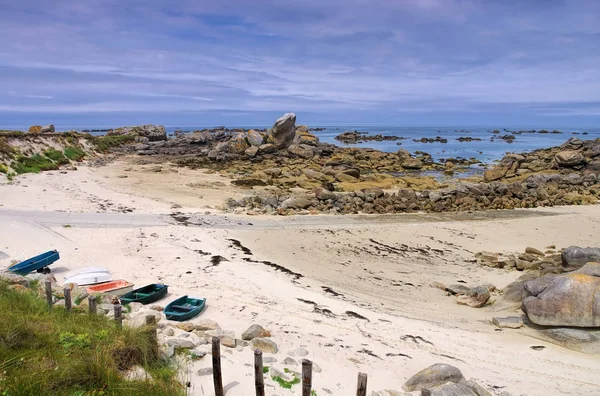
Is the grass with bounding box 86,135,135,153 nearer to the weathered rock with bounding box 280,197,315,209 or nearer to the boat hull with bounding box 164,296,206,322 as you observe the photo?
the weathered rock with bounding box 280,197,315,209

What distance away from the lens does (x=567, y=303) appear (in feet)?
28.5

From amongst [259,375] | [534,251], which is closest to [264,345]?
[259,375]

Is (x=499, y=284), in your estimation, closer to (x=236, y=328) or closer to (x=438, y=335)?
(x=438, y=335)

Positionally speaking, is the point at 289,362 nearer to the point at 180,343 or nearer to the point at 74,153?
the point at 180,343

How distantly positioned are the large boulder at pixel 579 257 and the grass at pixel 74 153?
1491 inches

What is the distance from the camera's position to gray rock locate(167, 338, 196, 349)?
22.1ft

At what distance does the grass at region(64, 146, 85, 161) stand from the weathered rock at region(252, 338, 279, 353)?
36.2 metres

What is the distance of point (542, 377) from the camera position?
7141mm

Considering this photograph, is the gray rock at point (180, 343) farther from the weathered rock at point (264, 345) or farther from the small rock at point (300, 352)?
the small rock at point (300, 352)

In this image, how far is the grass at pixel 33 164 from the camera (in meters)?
27.6

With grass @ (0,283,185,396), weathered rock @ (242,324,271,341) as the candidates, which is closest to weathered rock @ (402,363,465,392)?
weathered rock @ (242,324,271,341)

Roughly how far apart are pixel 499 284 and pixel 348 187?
16.2 metres

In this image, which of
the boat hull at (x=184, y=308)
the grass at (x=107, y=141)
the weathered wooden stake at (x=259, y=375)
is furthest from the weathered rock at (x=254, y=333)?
the grass at (x=107, y=141)

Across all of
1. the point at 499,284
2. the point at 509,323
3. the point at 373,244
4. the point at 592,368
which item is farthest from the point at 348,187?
the point at 592,368
